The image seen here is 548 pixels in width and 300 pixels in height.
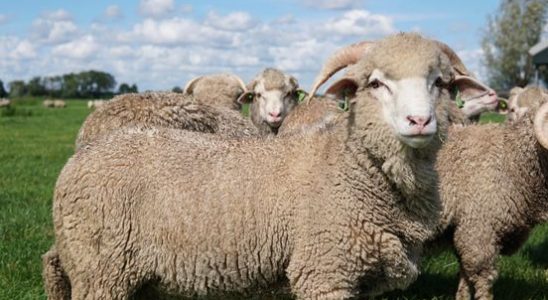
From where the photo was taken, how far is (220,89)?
8656mm

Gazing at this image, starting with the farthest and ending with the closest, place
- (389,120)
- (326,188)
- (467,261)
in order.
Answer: (467,261) → (326,188) → (389,120)

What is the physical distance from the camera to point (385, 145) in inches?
135

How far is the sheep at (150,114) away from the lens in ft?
16.6

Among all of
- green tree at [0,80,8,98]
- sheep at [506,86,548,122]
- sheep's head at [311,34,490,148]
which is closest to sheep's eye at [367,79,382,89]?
sheep's head at [311,34,490,148]

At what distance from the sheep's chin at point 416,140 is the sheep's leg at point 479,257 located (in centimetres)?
213

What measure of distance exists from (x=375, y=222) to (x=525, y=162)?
7.60 ft

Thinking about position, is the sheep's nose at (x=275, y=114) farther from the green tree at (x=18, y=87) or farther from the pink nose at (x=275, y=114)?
the green tree at (x=18, y=87)

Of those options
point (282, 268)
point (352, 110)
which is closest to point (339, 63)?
point (352, 110)

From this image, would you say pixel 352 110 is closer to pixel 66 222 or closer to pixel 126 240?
pixel 126 240

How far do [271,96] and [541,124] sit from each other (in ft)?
10.9

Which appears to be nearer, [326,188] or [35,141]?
[326,188]

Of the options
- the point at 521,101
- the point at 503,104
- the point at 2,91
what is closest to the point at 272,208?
the point at 521,101

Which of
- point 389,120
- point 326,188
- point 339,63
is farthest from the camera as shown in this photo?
point 339,63

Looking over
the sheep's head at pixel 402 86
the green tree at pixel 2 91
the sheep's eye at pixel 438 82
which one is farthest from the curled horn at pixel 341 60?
the green tree at pixel 2 91
